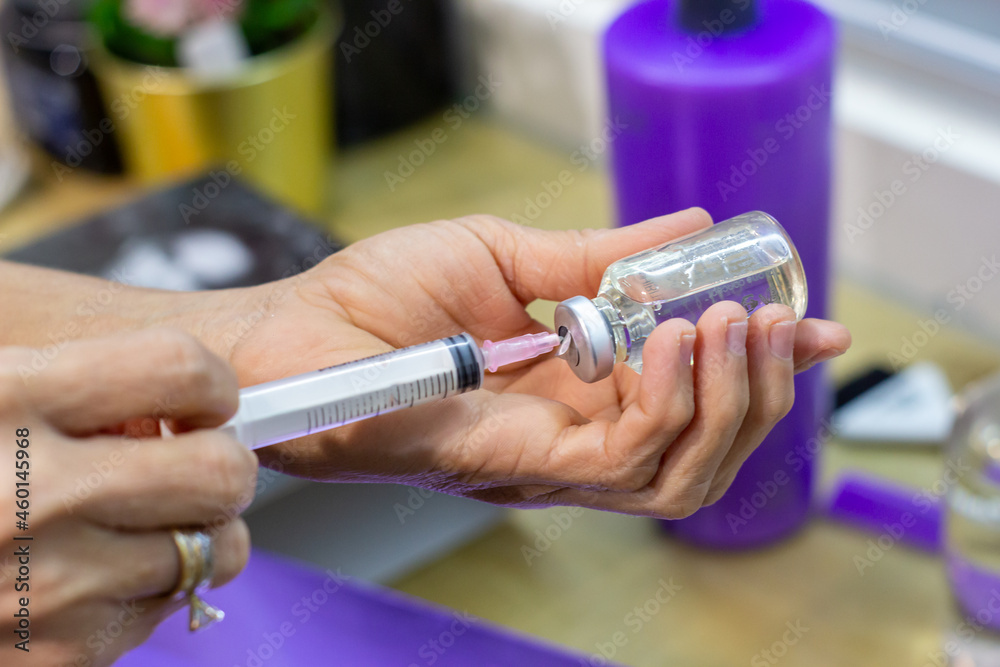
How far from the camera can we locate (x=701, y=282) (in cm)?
54

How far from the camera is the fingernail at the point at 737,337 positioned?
464mm

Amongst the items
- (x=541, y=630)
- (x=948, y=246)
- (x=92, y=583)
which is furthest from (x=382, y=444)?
(x=948, y=246)

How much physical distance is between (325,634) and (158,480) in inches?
12.9

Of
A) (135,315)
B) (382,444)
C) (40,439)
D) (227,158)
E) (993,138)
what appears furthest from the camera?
(227,158)

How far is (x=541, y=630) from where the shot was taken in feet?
2.51

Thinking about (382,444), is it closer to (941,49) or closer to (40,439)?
(40,439)

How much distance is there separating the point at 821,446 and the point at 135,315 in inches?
21.7
